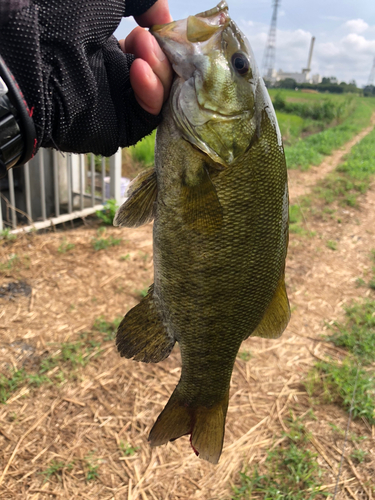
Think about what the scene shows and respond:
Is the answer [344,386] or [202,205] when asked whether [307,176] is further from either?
[202,205]

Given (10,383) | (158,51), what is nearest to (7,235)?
(10,383)

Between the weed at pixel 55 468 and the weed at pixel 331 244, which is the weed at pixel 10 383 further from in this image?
the weed at pixel 331 244

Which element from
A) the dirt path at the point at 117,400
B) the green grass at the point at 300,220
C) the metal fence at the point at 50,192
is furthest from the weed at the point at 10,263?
the green grass at the point at 300,220

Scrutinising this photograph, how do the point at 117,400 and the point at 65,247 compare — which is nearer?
the point at 117,400

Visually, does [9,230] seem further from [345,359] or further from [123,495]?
[345,359]

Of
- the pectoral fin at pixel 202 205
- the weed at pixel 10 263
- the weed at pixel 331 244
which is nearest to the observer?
the pectoral fin at pixel 202 205

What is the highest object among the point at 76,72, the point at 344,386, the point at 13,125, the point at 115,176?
the point at 76,72

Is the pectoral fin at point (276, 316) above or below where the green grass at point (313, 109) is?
above

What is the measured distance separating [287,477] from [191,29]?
9.43 ft

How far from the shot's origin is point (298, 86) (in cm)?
5922

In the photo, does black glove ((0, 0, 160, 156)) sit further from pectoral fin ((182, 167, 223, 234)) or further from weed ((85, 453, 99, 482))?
weed ((85, 453, 99, 482))

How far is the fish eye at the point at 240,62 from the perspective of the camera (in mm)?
1417

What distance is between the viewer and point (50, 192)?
5.96m

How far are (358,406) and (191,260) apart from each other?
8.73 feet
